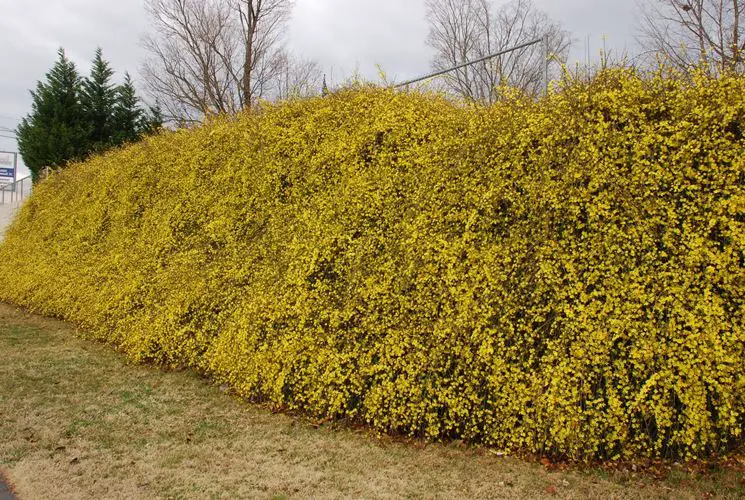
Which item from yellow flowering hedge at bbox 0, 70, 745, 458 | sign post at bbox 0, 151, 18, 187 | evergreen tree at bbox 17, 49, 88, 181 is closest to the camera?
yellow flowering hedge at bbox 0, 70, 745, 458

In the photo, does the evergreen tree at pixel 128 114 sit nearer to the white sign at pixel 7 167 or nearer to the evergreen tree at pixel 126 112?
the evergreen tree at pixel 126 112

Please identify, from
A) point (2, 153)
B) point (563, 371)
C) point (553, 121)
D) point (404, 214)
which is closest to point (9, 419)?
point (404, 214)

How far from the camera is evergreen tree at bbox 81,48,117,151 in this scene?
723 inches

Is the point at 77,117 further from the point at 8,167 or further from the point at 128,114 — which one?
the point at 8,167

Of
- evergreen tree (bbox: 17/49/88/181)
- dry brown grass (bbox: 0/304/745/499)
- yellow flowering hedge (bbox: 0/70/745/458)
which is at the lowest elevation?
dry brown grass (bbox: 0/304/745/499)

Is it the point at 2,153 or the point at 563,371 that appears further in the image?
the point at 2,153

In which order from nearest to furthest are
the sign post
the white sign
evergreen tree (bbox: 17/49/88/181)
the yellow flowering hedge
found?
the yellow flowering hedge < evergreen tree (bbox: 17/49/88/181) < the sign post < the white sign

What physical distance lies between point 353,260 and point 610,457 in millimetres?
2341

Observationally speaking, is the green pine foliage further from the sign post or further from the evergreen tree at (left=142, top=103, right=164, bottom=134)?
the sign post

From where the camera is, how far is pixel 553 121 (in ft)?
12.5

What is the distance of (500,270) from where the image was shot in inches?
150

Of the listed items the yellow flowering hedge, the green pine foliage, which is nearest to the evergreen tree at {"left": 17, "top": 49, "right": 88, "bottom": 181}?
the green pine foliage

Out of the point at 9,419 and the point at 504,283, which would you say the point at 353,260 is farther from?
the point at 9,419

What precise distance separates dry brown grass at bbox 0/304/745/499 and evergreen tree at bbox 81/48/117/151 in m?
14.9
